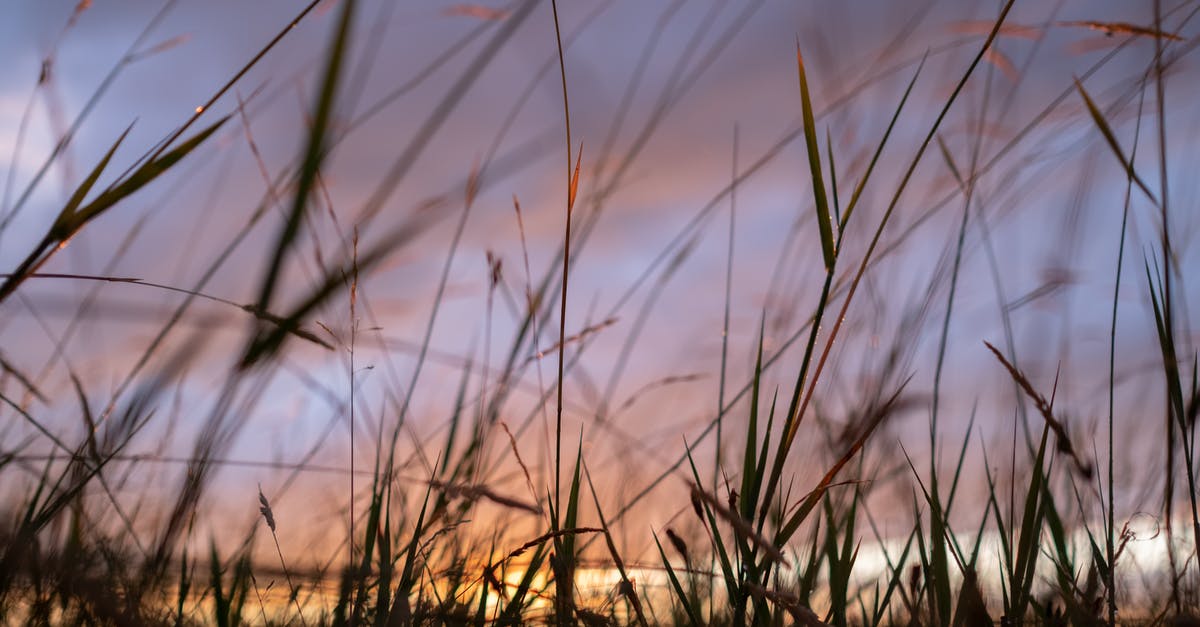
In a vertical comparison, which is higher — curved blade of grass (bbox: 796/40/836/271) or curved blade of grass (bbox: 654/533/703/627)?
curved blade of grass (bbox: 796/40/836/271)

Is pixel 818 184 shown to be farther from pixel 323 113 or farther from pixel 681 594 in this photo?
pixel 323 113

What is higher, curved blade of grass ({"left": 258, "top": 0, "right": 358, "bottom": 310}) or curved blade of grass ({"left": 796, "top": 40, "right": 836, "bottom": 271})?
curved blade of grass ({"left": 796, "top": 40, "right": 836, "bottom": 271})

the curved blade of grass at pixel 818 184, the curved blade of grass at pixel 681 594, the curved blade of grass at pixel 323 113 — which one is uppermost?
the curved blade of grass at pixel 818 184

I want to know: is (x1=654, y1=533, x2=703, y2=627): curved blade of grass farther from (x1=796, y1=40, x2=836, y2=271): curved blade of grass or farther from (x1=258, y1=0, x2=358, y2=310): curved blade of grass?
(x1=258, y1=0, x2=358, y2=310): curved blade of grass

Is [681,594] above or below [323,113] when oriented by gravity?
below

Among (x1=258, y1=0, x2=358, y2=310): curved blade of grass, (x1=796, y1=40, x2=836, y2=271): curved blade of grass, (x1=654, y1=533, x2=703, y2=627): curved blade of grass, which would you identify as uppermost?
(x1=796, y1=40, x2=836, y2=271): curved blade of grass

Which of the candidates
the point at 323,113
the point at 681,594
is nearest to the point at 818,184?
the point at 681,594

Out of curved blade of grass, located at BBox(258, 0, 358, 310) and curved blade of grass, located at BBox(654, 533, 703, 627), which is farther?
curved blade of grass, located at BBox(654, 533, 703, 627)

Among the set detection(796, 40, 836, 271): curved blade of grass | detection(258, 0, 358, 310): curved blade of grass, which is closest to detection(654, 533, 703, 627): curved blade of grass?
detection(796, 40, 836, 271): curved blade of grass

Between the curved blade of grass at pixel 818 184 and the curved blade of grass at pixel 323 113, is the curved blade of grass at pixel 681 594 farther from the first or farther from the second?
the curved blade of grass at pixel 323 113

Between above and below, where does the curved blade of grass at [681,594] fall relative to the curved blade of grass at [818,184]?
below

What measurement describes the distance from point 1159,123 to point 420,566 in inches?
A: 41.5

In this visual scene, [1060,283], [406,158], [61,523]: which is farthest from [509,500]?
[1060,283]

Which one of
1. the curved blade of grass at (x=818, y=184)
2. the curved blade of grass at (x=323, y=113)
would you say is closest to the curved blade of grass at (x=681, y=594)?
the curved blade of grass at (x=818, y=184)
